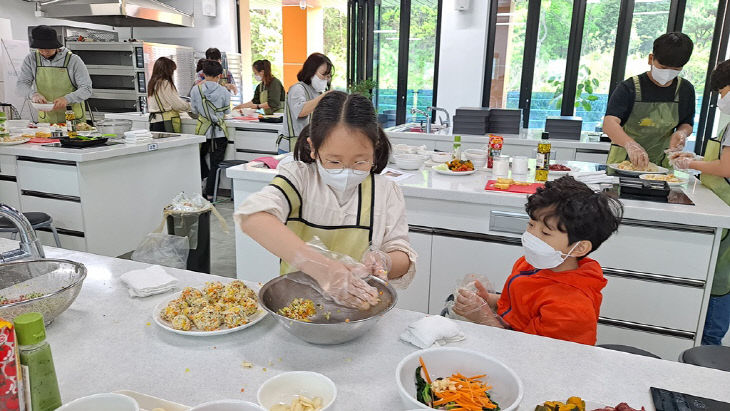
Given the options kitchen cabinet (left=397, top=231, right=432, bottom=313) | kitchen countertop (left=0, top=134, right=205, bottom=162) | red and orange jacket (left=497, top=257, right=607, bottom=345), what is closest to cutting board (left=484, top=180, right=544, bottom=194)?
kitchen cabinet (left=397, top=231, right=432, bottom=313)

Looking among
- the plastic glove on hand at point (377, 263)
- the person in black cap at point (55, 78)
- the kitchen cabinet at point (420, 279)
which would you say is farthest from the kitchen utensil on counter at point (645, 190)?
the person in black cap at point (55, 78)

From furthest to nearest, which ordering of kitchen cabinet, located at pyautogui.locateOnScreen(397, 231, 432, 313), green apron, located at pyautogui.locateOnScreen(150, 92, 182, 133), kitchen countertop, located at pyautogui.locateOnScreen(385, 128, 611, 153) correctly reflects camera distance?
green apron, located at pyautogui.locateOnScreen(150, 92, 182, 133), kitchen countertop, located at pyautogui.locateOnScreen(385, 128, 611, 153), kitchen cabinet, located at pyautogui.locateOnScreen(397, 231, 432, 313)

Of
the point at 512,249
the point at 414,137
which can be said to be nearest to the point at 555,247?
the point at 512,249

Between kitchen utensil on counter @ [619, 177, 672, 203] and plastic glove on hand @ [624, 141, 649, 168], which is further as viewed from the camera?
plastic glove on hand @ [624, 141, 649, 168]

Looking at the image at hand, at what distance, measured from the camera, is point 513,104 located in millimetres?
6785

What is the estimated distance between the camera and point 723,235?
2.20 meters

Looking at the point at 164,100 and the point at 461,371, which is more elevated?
the point at 164,100

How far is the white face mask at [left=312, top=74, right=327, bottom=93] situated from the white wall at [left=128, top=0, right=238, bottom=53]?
489 centimetres

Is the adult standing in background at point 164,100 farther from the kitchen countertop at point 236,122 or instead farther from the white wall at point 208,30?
the white wall at point 208,30

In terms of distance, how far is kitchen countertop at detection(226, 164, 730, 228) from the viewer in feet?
6.88

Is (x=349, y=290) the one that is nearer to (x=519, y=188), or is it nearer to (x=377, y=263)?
(x=377, y=263)

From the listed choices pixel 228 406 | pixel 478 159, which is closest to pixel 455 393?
pixel 228 406

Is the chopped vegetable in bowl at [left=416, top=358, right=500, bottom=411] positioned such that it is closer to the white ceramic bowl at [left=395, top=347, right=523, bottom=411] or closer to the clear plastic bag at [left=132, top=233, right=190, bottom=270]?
the white ceramic bowl at [left=395, top=347, right=523, bottom=411]

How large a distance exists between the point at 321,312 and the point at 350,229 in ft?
1.14
